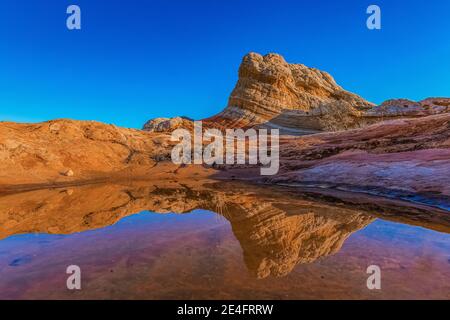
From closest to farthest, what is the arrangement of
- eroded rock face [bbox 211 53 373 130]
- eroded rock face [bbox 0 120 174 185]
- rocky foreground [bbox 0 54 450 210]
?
rocky foreground [bbox 0 54 450 210], eroded rock face [bbox 0 120 174 185], eroded rock face [bbox 211 53 373 130]

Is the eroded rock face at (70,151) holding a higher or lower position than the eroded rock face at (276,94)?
lower

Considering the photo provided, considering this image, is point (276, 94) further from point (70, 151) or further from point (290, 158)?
point (70, 151)

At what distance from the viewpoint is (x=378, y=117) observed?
59938 millimetres

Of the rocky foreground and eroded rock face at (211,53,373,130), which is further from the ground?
eroded rock face at (211,53,373,130)

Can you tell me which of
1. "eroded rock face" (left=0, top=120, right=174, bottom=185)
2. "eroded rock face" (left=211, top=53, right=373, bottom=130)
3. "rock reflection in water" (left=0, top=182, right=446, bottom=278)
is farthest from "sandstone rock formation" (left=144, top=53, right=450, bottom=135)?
"rock reflection in water" (left=0, top=182, right=446, bottom=278)

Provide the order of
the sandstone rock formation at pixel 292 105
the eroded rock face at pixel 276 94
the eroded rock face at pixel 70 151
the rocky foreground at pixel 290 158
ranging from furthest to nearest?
the eroded rock face at pixel 276 94 → the sandstone rock formation at pixel 292 105 → the eroded rock face at pixel 70 151 → the rocky foreground at pixel 290 158

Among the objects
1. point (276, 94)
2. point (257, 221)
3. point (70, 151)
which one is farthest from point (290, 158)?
point (276, 94)

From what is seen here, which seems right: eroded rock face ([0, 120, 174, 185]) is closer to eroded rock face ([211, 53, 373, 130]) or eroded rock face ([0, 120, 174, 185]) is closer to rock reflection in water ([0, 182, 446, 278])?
rock reflection in water ([0, 182, 446, 278])

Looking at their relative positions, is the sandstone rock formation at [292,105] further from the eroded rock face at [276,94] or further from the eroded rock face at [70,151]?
the eroded rock face at [70,151]

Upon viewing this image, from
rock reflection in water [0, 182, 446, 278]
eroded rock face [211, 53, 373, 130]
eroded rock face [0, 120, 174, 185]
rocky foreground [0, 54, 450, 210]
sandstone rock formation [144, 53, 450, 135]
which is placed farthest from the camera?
eroded rock face [211, 53, 373, 130]

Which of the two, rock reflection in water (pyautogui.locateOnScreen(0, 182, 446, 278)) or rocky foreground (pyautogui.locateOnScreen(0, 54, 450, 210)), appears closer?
rock reflection in water (pyautogui.locateOnScreen(0, 182, 446, 278))

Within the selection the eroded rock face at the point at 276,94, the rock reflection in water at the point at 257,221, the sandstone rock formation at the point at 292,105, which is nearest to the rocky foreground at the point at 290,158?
the rock reflection in water at the point at 257,221

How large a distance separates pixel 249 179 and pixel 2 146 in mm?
21088

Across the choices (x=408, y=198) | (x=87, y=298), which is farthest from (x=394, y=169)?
(x=87, y=298)
